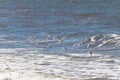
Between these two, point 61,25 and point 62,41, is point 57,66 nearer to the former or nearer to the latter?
point 62,41

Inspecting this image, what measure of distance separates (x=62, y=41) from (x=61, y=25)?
13.4ft

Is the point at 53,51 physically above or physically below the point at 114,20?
above

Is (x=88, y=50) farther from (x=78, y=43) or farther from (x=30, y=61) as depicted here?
(x=30, y=61)

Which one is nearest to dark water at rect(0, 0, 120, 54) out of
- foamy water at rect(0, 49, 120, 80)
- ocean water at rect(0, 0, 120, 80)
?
ocean water at rect(0, 0, 120, 80)

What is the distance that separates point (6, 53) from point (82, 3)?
13.5 m

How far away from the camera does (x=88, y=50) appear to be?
35.0 ft

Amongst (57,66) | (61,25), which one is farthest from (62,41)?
(61,25)

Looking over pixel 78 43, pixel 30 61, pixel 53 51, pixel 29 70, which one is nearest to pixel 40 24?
pixel 78 43

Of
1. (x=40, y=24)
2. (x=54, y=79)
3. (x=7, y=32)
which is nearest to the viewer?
(x=54, y=79)

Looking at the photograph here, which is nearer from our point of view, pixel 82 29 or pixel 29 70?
pixel 29 70

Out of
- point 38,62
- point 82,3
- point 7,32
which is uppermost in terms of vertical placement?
point 38,62

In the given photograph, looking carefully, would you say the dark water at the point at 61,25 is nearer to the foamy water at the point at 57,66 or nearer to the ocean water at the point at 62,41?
Answer: the ocean water at the point at 62,41

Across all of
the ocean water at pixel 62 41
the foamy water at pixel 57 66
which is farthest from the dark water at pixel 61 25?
the foamy water at pixel 57 66

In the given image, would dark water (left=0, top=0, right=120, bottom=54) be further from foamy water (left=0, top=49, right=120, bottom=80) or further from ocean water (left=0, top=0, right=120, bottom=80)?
foamy water (left=0, top=49, right=120, bottom=80)
